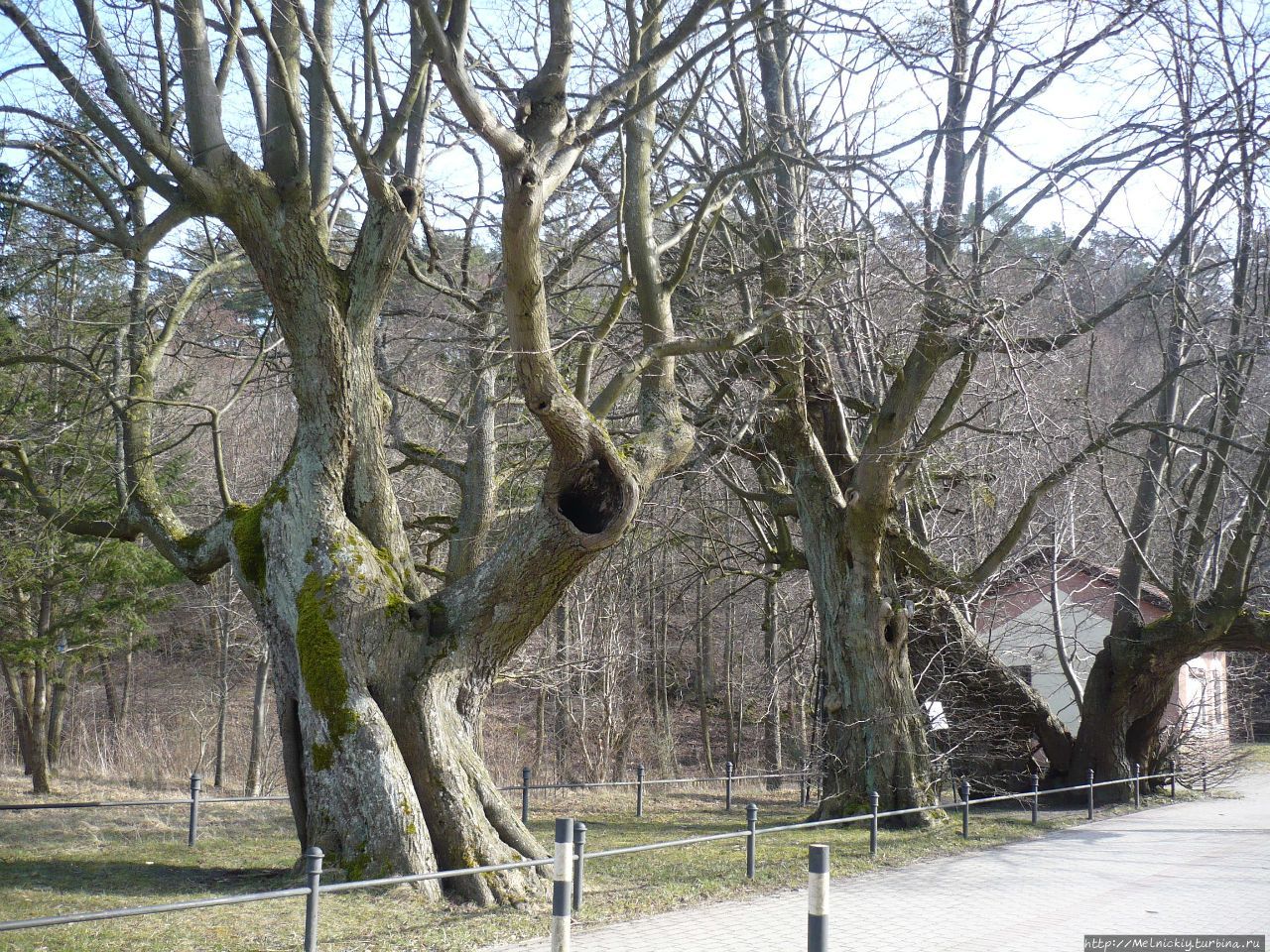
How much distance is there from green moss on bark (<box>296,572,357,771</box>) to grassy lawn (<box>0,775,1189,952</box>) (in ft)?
4.20

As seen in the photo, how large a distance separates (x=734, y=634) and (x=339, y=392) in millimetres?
26623

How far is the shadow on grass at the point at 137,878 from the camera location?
864 cm

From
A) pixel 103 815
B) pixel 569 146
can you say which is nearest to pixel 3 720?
pixel 103 815

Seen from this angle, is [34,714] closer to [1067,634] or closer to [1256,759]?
[1067,634]

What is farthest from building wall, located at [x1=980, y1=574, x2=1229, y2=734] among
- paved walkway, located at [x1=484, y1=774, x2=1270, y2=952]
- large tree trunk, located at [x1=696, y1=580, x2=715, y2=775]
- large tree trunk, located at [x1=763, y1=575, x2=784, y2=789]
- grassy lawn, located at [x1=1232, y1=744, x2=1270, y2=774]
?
paved walkway, located at [x1=484, y1=774, x2=1270, y2=952]

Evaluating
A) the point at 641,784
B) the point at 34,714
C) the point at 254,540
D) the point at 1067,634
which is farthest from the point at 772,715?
the point at 254,540

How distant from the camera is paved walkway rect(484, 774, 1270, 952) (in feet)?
25.8

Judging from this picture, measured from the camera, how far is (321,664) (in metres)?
8.77

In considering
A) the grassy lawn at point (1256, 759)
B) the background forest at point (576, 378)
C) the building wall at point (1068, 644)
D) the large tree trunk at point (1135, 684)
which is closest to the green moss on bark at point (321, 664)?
the background forest at point (576, 378)

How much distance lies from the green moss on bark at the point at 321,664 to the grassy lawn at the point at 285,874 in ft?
4.20

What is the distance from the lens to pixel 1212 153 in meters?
11.7

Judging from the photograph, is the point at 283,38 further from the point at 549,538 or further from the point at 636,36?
the point at 549,538

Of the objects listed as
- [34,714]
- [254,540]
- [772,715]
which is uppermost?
[254,540]

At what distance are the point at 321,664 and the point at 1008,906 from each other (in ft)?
20.7
